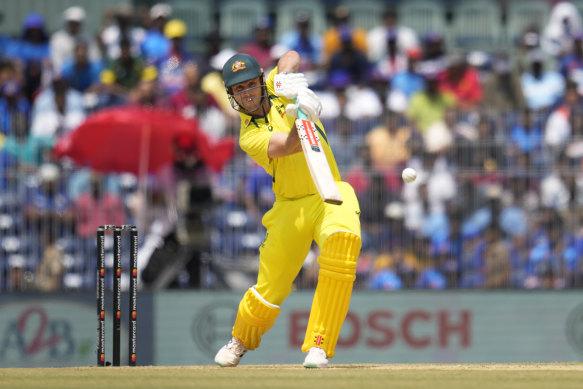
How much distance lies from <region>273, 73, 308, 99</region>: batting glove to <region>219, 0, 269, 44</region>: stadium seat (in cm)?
1031

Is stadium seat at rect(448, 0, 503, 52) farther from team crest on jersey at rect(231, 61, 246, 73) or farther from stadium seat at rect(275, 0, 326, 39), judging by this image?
team crest on jersey at rect(231, 61, 246, 73)

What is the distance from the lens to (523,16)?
749 inches

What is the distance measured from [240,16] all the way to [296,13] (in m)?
0.96

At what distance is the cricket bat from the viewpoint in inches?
298

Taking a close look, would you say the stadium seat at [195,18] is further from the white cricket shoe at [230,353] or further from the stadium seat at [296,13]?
the white cricket shoe at [230,353]

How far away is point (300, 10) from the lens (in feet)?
60.1

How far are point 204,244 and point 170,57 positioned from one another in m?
4.12

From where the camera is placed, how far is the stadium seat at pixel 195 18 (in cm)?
1825

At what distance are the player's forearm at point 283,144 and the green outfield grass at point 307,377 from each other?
61.8 inches

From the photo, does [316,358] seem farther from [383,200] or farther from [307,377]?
[383,200]

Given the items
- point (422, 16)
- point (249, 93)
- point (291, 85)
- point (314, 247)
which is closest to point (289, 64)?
point (249, 93)

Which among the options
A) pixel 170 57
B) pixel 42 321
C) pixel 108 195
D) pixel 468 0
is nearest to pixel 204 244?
pixel 108 195

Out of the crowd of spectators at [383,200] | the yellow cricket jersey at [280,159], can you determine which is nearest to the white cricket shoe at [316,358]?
the yellow cricket jersey at [280,159]

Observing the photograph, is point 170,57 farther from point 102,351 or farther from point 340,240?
point 340,240
